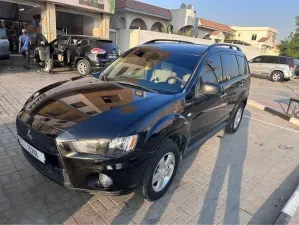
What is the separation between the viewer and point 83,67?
10.2 m

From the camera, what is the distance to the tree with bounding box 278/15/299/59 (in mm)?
28034

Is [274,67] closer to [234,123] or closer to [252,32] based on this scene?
[234,123]

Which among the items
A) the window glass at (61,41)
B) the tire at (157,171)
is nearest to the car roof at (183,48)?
the tire at (157,171)

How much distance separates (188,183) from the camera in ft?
10.6

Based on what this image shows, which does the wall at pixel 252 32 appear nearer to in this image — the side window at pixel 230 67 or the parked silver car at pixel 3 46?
the parked silver car at pixel 3 46

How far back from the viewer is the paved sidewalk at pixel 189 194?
250 cm

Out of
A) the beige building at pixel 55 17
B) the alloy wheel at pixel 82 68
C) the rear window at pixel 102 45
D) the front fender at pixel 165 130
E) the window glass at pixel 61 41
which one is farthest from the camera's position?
the beige building at pixel 55 17

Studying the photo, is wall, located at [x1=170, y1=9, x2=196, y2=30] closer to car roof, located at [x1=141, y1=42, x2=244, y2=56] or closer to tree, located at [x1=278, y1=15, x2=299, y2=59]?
tree, located at [x1=278, y1=15, x2=299, y2=59]

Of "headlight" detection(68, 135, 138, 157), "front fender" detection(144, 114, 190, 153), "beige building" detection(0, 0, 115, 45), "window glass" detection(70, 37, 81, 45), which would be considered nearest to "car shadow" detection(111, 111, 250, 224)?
"front fender" detection(144, 114, 190, 153)

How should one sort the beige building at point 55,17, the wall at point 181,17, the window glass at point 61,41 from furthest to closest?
the wall at point 181,17, the beige building at point 55,17, the window glass at point 61,41

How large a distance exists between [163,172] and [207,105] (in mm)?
1299

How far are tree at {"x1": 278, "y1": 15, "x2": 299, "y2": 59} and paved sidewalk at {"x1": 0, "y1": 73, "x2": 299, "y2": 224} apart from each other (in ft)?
94.2

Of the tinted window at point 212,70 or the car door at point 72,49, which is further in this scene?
the car door at point 72,49

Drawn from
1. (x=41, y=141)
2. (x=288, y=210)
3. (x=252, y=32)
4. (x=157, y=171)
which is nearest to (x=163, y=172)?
(x=157, y=171)
